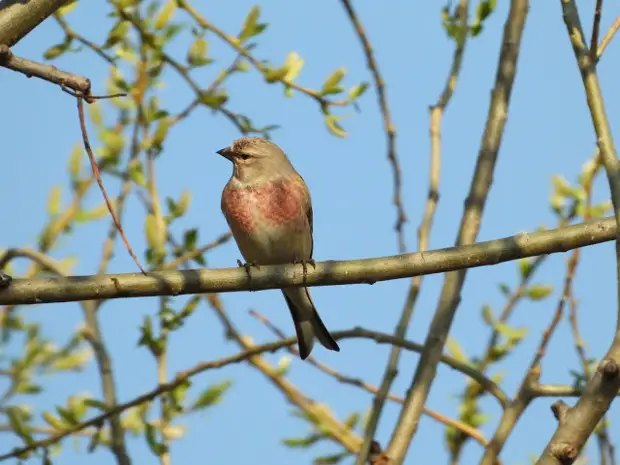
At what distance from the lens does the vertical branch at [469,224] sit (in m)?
5.14

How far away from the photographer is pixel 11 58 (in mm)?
4027

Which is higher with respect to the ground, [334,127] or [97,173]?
[334,127]

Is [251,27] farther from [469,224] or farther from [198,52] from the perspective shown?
A: [469,224]

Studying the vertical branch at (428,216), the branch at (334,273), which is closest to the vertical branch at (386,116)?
the vertical branch at (428,216)

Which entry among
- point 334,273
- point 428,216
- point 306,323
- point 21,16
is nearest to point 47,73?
point 21,16

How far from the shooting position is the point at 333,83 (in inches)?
239

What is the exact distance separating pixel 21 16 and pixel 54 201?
333 cm

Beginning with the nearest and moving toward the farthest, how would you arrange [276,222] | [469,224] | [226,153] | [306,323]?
[469,224]
[276,222]
[306,323]
[226,153]

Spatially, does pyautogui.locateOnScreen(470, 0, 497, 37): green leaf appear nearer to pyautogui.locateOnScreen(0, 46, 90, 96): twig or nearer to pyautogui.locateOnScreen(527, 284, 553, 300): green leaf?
pyautogui.locateOnScreen(527, 284, 553, 300): green leaf

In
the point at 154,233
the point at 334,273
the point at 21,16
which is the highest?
the point at 154,233

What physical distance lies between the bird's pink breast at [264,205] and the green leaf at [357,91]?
35.5 inches

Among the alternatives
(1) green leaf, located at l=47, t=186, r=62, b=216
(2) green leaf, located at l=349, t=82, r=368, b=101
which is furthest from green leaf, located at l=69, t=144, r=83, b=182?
(2) green leaf, located at l=349, t=82, r=368, b=101

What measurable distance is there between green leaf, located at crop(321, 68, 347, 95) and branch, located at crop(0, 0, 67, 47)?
2.16 metres

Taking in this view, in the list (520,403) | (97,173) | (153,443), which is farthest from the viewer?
(153,443)
